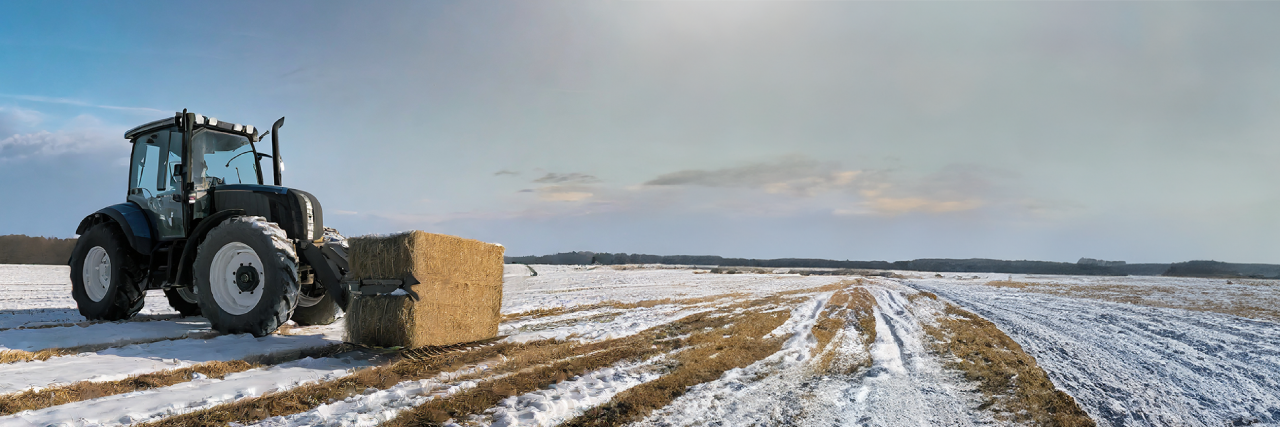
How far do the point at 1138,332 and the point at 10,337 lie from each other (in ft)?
53.4

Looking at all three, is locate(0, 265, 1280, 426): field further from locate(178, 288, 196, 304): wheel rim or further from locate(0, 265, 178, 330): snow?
locate(178, 288, 196, 304): wheel rim

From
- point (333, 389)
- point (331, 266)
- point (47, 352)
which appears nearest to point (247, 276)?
point (331, 266)

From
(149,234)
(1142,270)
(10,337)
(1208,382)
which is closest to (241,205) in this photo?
(149,234)

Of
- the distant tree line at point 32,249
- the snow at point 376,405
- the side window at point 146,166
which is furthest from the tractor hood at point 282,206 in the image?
the distant tree line at point 32,249

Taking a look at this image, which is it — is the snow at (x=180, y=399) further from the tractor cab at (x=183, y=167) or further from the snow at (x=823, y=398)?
the tractor cab at (x=183, y=167)

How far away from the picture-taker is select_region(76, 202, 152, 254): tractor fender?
815 centimetres

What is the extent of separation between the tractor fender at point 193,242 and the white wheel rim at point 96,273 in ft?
5.17

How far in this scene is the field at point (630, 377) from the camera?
426 cm

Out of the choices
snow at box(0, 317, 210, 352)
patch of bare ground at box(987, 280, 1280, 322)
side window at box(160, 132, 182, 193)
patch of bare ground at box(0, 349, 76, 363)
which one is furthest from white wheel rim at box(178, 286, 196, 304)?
patch of bare ground at box(987, 280, 1280, 322)

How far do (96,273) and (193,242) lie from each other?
2539mm

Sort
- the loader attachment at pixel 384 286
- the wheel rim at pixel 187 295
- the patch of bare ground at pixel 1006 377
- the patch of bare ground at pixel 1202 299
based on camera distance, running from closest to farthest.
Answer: the patch of bare ground at pixel 1006 377 → the loader attachment at pixel 384 286 → the wheel rim at pixel 187 295 → the patch of bare ground at pixel 1202 299

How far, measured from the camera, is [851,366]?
6.53 metres

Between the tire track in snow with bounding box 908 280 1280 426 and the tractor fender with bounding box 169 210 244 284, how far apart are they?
9485mm

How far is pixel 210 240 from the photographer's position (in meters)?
7.11
